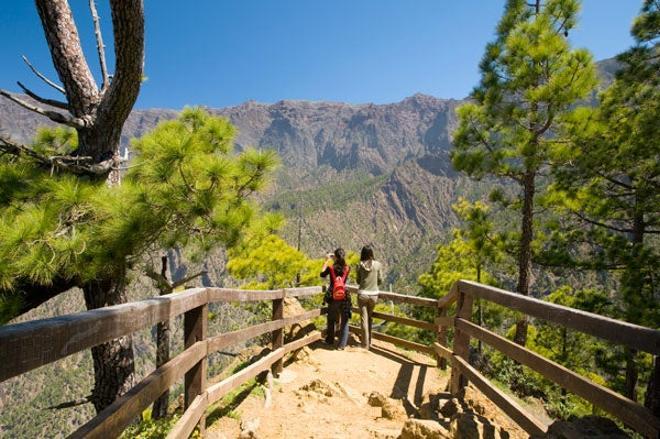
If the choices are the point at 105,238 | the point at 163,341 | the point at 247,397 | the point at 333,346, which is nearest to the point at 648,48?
the point at 333,346

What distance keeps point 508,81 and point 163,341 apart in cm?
938

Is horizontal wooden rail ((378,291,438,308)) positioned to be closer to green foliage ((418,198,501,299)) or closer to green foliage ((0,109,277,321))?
green foliage ((0,109,277,321))

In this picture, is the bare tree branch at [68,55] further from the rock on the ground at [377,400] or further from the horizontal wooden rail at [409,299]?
the horizontal wooden rail at [409,299]

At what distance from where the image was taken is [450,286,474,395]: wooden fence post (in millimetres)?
4207

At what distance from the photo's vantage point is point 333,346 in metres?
7.43

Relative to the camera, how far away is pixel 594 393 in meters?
2.14

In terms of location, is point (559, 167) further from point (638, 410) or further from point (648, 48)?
point (638, 410)

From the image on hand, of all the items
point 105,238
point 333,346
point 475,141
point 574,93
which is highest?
point 574,93

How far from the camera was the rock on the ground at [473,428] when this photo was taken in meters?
3.05

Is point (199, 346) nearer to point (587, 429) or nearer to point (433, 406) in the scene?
point (433, 406)

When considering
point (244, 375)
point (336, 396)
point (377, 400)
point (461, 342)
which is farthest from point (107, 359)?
point (461, 342)

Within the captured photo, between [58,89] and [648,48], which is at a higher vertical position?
[648,48]

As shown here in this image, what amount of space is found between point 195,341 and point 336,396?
94.9 inches

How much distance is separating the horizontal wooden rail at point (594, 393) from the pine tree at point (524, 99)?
7.57 metres
